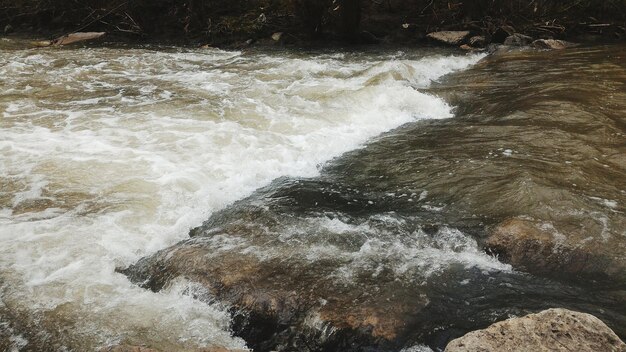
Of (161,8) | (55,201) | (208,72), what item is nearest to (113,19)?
(161,8)

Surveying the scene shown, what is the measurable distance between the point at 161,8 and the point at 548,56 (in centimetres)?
1267

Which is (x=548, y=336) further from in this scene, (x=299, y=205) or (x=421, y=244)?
(x=299, y=205)

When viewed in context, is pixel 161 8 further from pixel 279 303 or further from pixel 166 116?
pixel 279 303

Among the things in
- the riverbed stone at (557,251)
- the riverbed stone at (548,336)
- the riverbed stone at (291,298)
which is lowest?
the riverbed stone at (291,298)

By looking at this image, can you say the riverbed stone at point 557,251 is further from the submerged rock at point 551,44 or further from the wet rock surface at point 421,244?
the submerged rock at point 551,44

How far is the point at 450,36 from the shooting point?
43.4 feet

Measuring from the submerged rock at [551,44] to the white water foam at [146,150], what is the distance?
2.30 m

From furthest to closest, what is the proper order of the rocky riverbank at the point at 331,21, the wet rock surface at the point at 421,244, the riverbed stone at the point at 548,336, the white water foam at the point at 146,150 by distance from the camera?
the rocky riverbank at the point at 331,21
the white water foam at the point at 146,150
the wet rock surface at the point at 421,244
the riverbed stone at the point at 548,336

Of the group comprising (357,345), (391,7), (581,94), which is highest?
(391,7)

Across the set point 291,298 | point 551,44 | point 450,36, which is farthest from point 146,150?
point 551,44

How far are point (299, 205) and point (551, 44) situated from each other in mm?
10667

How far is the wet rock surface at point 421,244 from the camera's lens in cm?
314

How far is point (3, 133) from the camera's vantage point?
21.1ft

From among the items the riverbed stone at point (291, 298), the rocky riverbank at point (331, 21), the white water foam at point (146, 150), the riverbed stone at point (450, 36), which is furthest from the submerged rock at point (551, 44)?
the riverbed stone at point (291, 298)
